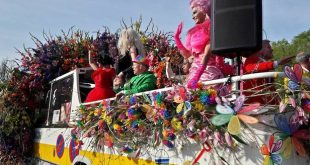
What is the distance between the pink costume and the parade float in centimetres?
45

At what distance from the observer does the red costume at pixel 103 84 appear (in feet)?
→ 19.6

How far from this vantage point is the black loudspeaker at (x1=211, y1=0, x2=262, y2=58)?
324 centimetres

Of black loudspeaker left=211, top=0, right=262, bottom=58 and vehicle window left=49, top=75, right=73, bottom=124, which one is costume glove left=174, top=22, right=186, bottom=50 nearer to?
black loudspeaker left=211, top=0, right=262, bottom=58

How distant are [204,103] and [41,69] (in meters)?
Result: 5.33

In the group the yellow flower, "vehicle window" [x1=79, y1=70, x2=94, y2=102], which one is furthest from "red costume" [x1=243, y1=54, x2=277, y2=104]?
"vehicle window" [x1=79, y1=70, x2=94, y2=102]

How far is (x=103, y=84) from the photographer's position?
239 inches

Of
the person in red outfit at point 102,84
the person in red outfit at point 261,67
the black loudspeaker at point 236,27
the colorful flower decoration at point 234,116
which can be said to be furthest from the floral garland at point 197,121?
the person in red outfit at point 102,84

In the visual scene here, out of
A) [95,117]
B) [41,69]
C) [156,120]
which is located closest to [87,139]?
[95,117]

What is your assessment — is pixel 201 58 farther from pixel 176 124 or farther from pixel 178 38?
pixel 176 124

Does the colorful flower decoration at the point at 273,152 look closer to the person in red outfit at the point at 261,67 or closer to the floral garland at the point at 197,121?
the floral garland at the point at 197,121

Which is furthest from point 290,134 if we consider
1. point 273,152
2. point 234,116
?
point 234,116

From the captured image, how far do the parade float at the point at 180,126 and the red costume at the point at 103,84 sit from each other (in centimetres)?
29

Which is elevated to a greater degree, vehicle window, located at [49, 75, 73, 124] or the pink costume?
the pink costume

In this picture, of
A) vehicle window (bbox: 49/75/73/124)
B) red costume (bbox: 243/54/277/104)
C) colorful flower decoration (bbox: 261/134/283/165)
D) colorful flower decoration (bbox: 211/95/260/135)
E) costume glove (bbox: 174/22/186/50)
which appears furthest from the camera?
vehicle window (bbox: 49/75/73/124)
